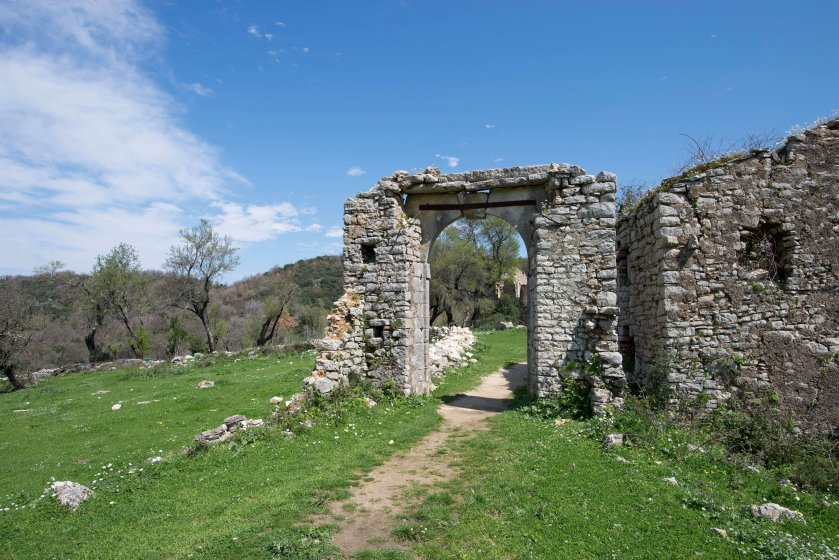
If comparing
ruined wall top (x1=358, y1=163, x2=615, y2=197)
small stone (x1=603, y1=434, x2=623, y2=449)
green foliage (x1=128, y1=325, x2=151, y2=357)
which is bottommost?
green foliage (x1=128, y1=325, x2=151, y2=357)

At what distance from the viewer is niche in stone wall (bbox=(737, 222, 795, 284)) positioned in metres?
9.14

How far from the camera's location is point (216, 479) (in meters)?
6.88

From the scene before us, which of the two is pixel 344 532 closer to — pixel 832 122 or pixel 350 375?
pixel 350 375

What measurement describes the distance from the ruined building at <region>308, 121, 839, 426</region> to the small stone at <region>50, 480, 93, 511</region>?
178 inches

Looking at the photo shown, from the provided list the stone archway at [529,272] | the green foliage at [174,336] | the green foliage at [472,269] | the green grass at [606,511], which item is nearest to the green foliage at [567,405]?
the stone archway at [529,272]

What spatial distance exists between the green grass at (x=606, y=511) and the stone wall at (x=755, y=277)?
254 centimetres

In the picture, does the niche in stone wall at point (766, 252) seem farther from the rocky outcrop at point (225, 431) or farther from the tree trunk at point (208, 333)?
the tree trunk at point (208, 333)

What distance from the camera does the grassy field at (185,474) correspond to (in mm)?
5137

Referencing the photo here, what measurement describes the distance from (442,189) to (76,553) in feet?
31.7

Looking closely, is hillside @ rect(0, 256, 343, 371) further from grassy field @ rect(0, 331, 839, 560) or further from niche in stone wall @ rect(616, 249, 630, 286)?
niche in stone wall @ rect(616, 249, 630, 286)

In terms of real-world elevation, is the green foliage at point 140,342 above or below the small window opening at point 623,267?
below

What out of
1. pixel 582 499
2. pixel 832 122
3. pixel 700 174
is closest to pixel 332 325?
pixel 582 499

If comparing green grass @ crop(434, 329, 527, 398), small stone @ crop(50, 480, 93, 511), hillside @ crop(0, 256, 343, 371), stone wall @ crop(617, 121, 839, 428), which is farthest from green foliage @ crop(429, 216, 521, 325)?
small stone @ crop(50, 480, 93, 511)

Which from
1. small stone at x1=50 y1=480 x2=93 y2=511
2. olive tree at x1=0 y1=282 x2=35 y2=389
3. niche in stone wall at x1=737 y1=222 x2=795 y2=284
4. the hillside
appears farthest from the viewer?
the hillside
